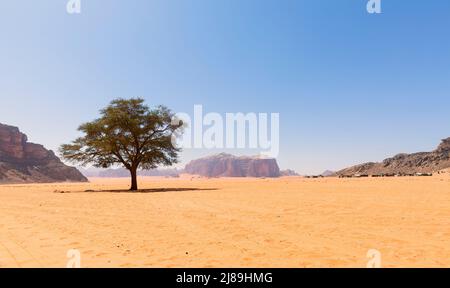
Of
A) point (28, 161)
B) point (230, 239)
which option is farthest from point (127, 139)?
point (28, 161)

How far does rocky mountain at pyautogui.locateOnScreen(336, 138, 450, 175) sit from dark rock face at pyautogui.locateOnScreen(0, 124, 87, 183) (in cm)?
11327

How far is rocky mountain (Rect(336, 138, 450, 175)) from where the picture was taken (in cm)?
11156

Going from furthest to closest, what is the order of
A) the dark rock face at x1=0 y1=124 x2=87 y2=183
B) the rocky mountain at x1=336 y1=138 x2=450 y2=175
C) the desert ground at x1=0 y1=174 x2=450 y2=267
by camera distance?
the dark rock face at x1=0 y1=124 x2=87 y2=183, the rocky mountain at x1=336 y1=138 x2=450 y2=175, the desert ground at x1=0 y1=174 x2=450 y2=267

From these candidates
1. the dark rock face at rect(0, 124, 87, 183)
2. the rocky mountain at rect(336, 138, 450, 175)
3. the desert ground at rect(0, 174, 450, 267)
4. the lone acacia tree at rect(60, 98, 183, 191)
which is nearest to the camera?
the desert ground at rect(0, 174, 450, 267)

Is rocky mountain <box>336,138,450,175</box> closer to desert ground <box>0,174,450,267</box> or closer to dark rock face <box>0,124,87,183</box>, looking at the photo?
desert ground <box>0,174,450,267</box>

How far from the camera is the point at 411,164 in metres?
123

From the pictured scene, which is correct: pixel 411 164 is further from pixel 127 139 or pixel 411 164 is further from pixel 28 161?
pixel 28 161

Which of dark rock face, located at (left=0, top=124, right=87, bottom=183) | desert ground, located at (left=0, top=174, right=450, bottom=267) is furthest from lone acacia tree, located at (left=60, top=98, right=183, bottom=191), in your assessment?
dark rock face, located at (left=0, top=124, right=87, bottom=183)

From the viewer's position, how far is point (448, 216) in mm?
13703

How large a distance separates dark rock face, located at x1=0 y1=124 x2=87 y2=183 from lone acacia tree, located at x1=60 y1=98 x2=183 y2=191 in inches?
3262

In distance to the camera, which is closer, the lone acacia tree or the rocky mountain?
the lone acacia tree
